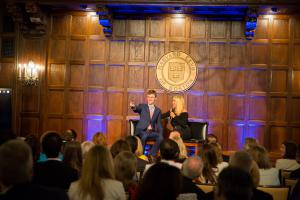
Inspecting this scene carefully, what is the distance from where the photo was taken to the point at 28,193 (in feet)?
6.05

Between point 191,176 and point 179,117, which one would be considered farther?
point 179,117

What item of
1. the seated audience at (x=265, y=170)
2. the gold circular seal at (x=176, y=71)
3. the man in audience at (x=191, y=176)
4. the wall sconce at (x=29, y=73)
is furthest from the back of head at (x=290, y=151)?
the wall sconce at (x=29, y=73)

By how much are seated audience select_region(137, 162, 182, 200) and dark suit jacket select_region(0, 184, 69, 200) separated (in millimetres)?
459

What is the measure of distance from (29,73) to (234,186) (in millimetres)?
6917

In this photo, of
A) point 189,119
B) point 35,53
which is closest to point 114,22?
point 35,53

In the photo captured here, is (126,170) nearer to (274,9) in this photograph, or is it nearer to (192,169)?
(192,169)

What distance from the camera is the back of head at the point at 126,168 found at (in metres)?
3.00

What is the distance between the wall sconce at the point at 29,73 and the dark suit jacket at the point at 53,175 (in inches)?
215

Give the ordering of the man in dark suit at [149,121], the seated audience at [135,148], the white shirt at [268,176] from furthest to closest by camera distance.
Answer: the man in dark suit at [149,121] < the seated audience at [135,148] < the white shirt at [268,176]

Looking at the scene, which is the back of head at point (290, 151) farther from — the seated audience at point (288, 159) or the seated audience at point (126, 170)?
the seated audience at point (126, 170)

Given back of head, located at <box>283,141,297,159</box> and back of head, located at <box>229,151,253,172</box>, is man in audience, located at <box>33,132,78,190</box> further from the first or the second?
back of head, located at <box>283,141,297,159</box>

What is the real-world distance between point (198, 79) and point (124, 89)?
1566 mm

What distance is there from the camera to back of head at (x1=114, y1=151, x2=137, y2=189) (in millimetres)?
3004

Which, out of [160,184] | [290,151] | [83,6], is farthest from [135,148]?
[83,6]
